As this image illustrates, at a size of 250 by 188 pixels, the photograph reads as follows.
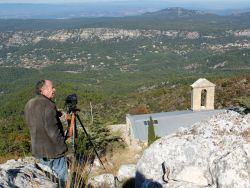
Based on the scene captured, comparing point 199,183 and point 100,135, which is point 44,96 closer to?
point 199,183

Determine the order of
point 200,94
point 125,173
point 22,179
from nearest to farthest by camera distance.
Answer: point 22,179 < point 125,173 < point 200,94

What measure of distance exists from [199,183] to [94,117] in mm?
9514

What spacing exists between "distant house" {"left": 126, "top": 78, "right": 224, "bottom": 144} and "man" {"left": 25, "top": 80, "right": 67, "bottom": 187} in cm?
1415

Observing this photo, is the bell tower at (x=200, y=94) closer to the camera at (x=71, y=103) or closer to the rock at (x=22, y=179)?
the camera at (x=71, y=103)

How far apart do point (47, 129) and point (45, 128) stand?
0.12ft

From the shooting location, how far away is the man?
5488mm

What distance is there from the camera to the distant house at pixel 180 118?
20.5 m

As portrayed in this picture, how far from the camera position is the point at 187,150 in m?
6.94

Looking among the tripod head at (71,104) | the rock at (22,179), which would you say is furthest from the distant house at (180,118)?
the rock at (22,179)

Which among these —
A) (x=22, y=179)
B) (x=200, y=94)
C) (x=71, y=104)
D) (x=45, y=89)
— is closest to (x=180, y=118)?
(x=200, y=94)

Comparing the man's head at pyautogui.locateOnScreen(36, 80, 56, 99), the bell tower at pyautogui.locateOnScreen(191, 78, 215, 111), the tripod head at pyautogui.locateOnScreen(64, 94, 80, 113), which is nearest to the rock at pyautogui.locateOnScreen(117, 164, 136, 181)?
the tripod head at pyautogui.locateOnScreen(64, 94, 80, 113)

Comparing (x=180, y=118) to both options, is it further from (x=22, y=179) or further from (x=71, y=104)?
(x=22, y=179)

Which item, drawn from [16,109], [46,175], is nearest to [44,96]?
[46,175]

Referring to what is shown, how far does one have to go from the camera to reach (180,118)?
2186cm
